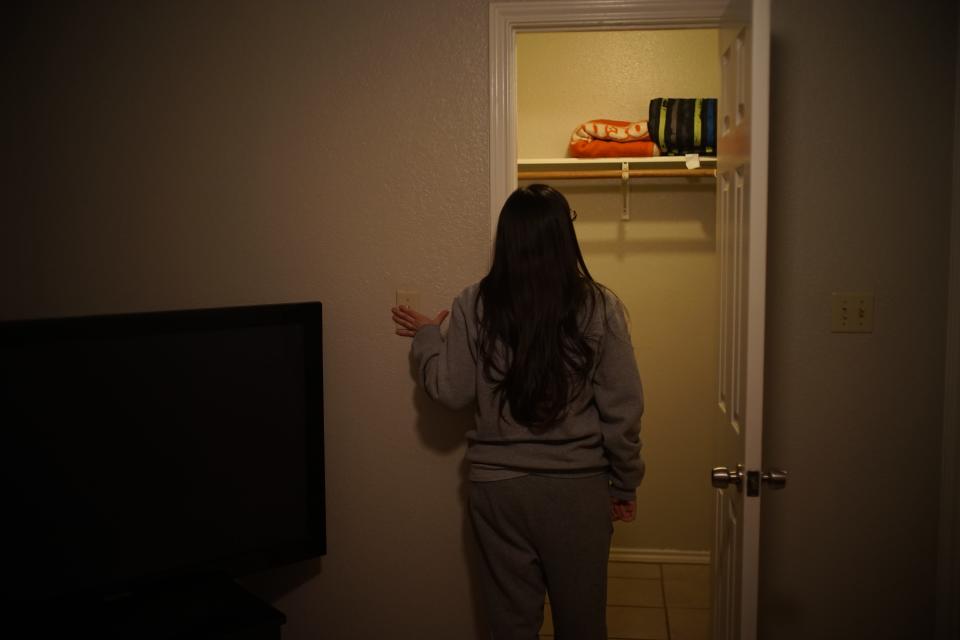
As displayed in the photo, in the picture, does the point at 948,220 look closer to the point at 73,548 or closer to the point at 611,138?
the point at 611,138

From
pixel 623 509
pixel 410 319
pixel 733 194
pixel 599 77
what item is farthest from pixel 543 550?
pixel 599 77

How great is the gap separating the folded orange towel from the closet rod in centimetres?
7

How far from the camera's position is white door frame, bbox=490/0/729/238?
2209 millimetres

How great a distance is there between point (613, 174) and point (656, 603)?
170cm

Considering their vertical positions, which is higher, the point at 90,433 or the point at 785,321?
the point at 785,321

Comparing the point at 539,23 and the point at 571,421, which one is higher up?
the point at 539,23

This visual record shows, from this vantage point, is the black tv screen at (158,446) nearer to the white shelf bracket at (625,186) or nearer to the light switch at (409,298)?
the light switch at (409,298)

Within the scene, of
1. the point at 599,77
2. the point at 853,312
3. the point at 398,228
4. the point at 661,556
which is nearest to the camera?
the point at 853,312

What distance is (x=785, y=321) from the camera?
2211 millimetres

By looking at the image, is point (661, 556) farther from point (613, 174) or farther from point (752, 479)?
point (752, 479)

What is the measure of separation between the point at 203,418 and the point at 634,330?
2.04 meters

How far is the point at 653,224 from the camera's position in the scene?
3.41 metres

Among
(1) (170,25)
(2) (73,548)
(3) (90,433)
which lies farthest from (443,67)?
Answer: (2) (73,548)

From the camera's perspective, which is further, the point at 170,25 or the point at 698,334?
the point at 698,334
